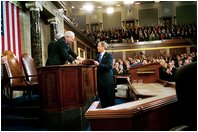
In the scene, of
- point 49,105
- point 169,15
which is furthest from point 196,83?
point 169,15

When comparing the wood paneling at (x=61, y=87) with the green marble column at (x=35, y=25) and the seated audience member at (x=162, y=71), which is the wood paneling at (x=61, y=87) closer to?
the seated audience member at (x=162, y=71)

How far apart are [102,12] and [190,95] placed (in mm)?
17542

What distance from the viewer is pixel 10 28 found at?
16.4 feet

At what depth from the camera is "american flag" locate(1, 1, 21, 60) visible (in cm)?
470

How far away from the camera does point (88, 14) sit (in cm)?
1816

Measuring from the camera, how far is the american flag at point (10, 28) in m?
4.70

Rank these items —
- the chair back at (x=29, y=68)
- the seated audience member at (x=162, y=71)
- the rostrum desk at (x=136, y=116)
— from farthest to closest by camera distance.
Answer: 1. the seated audience member at (x=162, y=71)
2. the chair back at (x=29, y=68)
3. the rostrum desk at (x=136, y=116)

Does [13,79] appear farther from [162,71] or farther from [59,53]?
Result: [162,71]

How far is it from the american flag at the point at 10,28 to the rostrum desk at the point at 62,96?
2.12m

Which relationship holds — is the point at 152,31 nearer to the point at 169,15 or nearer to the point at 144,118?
the point at 169,15

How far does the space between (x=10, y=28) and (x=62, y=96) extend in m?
2.82

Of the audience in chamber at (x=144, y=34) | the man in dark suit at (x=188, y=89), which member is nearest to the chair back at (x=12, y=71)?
the man in dark suit at (x=188, y=89)

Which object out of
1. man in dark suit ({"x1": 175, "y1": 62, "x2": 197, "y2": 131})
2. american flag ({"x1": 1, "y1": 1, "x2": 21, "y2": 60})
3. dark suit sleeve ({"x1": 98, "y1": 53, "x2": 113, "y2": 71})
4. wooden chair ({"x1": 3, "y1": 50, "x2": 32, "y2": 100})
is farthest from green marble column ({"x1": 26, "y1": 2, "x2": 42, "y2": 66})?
man in dark suit ({"x1": 175, "y1": 62, "x2": 197, "y2": 131})

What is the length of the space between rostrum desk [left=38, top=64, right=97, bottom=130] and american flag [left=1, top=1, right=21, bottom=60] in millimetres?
2115
